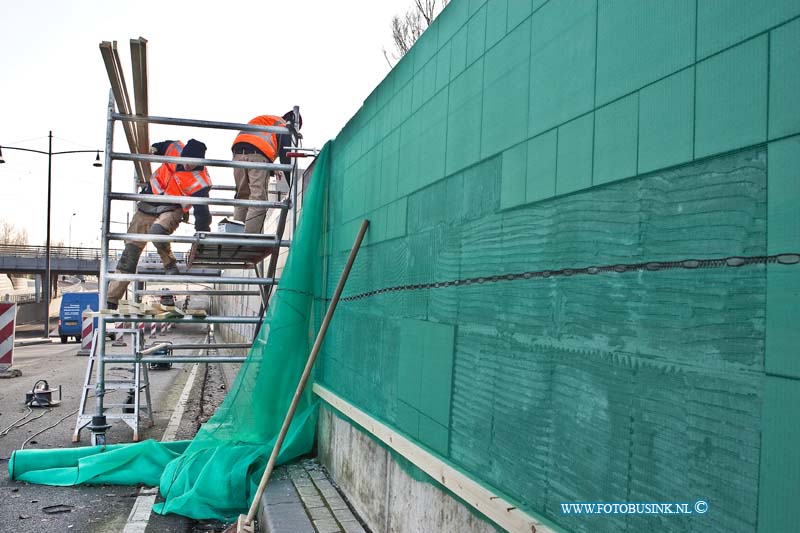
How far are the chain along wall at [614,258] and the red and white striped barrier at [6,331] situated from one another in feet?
38.2

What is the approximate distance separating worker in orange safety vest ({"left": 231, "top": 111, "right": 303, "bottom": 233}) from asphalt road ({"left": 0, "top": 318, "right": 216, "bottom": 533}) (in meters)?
2.56

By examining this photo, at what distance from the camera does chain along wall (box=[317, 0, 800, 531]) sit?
1543mm

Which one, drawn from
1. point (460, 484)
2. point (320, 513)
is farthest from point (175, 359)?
point (460, 484)

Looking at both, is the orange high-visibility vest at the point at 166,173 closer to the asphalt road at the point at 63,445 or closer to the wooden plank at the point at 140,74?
the wooden plank at the point at 140,74

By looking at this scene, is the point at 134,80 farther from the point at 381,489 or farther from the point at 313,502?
the point at 381,489

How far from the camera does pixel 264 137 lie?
7062 millimetres

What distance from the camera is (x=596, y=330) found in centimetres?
211

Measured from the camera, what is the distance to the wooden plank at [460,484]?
2.35 meters

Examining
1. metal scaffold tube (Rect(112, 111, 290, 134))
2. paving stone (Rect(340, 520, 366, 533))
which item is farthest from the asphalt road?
metal scaffold tube (Rect(112, 111, 290, 134))

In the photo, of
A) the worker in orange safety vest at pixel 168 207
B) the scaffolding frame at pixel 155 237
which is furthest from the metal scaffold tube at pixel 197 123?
the worker in orange safety vest at pixel 168 207

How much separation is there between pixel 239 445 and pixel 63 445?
2.88 metres

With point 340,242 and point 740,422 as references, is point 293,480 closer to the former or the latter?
point 340,242

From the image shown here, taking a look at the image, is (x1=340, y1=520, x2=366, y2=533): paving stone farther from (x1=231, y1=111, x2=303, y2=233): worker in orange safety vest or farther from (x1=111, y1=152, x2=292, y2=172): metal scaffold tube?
(x1=231, y1=111, x2=303, y2=233): worker in orange safety vest

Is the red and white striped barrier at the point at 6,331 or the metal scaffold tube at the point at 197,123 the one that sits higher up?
the metal scaffold tube at the point at 197,123
